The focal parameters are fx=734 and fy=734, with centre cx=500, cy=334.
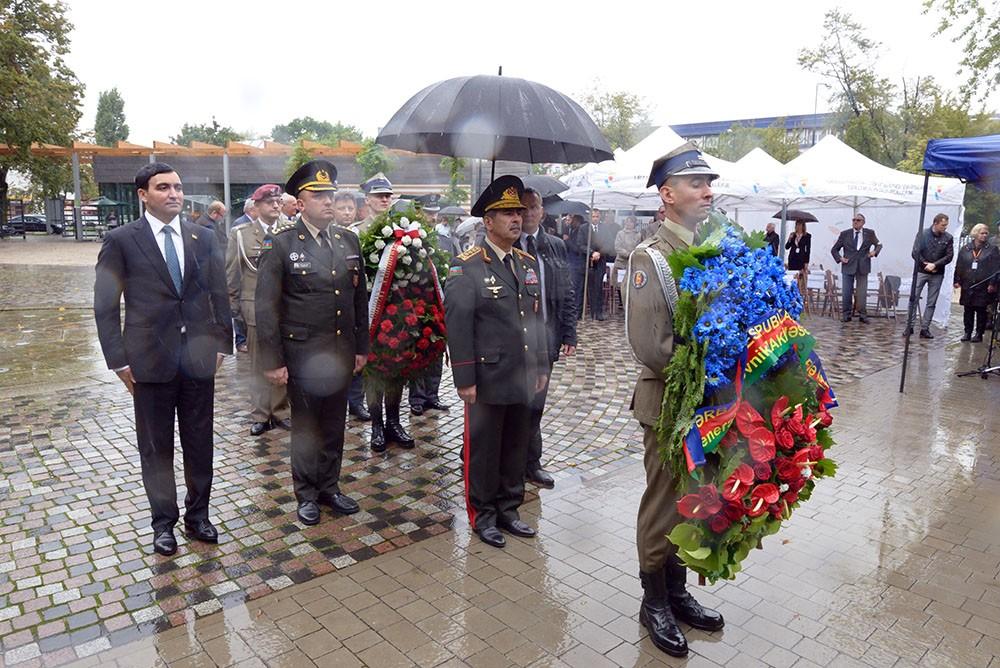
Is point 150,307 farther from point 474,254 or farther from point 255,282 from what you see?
point 255,282

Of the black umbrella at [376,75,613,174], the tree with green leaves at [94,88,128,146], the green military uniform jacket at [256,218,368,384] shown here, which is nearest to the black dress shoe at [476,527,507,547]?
the green military uniform jacket at [256,218,368,384]

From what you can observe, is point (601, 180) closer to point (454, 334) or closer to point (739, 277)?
point (454, 334)

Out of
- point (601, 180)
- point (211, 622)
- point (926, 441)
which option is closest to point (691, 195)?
point (211, 622)

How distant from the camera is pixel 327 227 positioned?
15.5ft

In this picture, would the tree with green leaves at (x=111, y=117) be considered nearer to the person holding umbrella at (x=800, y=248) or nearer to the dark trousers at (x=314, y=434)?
the person holding umbrella at (x=800, y=248)

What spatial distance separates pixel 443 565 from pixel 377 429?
220 cm

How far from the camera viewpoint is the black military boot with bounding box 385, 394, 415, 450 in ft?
20.1

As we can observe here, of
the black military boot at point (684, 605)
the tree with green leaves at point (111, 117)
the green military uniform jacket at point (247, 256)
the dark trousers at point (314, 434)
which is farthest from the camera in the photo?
the tree with green leaves at point (111, 117)

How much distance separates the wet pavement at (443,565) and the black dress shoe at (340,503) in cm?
10

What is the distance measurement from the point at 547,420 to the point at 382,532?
2844 mm

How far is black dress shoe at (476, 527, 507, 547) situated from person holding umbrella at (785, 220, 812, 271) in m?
12.3

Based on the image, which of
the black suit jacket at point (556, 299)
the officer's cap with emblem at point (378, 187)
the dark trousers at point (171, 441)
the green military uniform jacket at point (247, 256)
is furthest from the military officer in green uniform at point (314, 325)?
the green military uniform jacket at point (247, 256)

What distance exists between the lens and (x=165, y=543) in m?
4.17

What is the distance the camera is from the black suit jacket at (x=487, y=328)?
14.4 ft
